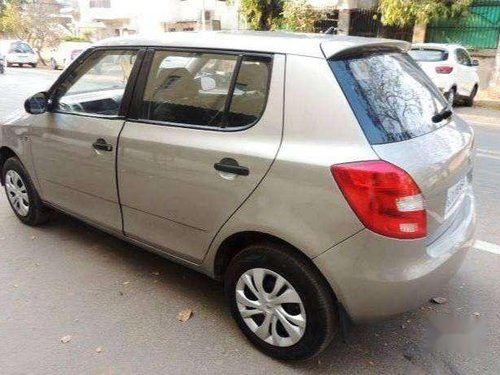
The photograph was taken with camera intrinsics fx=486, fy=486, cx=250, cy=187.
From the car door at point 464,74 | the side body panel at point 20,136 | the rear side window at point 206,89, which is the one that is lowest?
A: the car door at point 464,74

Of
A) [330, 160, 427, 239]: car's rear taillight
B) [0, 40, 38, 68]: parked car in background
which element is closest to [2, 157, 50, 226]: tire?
[330, 160, 427, 239]: car's rear taillight

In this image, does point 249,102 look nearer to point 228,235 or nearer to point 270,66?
point 270,66

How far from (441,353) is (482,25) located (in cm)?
1654

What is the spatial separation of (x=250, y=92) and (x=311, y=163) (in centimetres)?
57

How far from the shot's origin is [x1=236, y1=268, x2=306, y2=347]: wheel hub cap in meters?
2.54

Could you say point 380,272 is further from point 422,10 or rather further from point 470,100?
point 422,10

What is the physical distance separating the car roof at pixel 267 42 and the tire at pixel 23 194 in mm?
1698

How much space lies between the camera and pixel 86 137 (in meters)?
3.39

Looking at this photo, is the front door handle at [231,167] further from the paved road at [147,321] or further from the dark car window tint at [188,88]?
the paved road at [147,321]

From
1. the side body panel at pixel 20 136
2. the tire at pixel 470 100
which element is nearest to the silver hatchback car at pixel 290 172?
the side body panel at pixel 20 136

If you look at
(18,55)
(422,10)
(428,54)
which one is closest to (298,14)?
(422,10)

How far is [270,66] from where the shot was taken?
254 centimetres

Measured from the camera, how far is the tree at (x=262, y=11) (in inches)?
751

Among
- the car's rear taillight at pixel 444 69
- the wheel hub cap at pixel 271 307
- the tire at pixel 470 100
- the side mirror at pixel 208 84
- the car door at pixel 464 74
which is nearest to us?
the wheel hub cap at pixel 271 307
